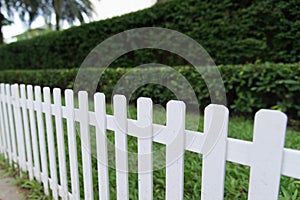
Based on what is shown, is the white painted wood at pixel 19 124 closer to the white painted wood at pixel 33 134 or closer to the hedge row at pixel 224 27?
the white painted wood at pixel 33 134

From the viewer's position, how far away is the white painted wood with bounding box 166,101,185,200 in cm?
88

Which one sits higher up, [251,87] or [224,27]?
[224,27]

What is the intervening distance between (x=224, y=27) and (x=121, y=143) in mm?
3715

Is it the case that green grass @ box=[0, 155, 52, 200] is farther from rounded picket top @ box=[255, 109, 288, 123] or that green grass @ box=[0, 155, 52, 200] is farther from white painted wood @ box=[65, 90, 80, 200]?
rounded picket top @ box=[255, 109, 288, 123]

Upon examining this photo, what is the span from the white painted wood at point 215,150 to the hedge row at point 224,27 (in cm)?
355

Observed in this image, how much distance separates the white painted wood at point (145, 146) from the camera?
988mm

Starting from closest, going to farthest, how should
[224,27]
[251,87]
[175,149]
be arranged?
[175,149]
[251,87]
[224,27]

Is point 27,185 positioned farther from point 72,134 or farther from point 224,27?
point 224,27

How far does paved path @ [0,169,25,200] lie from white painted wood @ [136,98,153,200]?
52.5 inches

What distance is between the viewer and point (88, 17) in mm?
17297

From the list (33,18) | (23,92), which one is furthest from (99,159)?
(33,18)

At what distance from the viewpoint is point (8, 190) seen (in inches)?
75.4

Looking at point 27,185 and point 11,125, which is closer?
point 27,185

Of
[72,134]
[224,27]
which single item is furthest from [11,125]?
[224,27]
